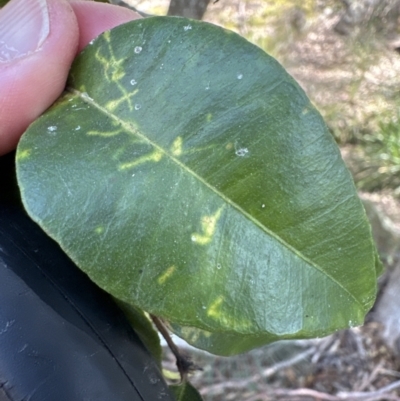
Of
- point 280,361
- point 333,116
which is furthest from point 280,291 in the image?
point 333,116

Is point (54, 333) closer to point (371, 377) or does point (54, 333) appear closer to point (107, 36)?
point (107, 36)

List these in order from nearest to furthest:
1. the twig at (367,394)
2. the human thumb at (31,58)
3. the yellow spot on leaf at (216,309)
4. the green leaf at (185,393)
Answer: the yellow spot on leaf at (216,309), the human thumb at (31,58), the green leaf at (185,393), the twig at (367,394)

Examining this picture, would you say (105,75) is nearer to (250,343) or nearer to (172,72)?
(172,72)

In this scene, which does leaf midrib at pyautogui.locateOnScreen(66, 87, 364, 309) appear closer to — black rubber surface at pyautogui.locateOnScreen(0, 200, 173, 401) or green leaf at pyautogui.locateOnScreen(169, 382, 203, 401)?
black rubber surface at pyautogui.locateOnScreen(0, 200, 173, 401)

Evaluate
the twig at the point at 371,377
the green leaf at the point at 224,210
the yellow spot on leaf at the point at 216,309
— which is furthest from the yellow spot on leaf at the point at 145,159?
the twig at the point at 371,377

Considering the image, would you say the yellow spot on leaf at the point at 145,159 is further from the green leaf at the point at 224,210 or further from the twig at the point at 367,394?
the twig at the point at 367,394

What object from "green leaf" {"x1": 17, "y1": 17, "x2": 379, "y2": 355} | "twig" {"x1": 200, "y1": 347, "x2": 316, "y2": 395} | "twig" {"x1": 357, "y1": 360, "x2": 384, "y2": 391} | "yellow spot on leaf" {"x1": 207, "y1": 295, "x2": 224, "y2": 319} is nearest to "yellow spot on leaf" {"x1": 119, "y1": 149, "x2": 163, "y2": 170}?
"green leaf" {"x1": 17, "y1": 17, "x2": 379, "y2": 355}
